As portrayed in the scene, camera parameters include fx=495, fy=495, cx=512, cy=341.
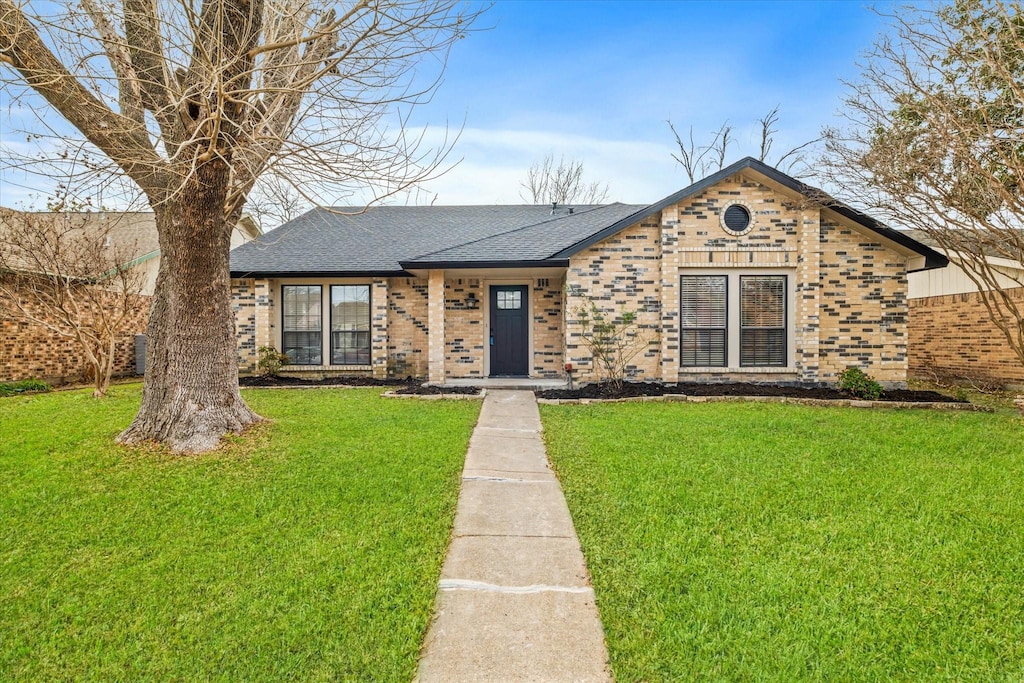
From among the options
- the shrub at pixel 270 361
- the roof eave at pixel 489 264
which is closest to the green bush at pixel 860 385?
the roof eave at pixel 489 264

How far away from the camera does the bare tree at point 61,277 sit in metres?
9.41

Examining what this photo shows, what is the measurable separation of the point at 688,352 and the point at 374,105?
7658 millimetres

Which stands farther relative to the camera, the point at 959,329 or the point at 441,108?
the point at 959,329

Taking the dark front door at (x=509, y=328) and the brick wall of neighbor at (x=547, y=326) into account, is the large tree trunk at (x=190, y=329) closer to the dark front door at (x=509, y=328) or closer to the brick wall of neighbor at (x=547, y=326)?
the dark front door at (x=509, y=328)

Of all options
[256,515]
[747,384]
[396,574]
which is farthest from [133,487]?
[747,384]

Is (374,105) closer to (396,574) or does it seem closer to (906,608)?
(396,574)

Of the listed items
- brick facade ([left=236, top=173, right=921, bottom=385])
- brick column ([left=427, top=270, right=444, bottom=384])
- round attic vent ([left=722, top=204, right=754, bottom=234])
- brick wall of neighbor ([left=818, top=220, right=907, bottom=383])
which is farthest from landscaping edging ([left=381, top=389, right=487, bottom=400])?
brick wall of neighbor ([left=818, top=220, right=907, bottom=383])

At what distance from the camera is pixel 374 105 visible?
18.4ft

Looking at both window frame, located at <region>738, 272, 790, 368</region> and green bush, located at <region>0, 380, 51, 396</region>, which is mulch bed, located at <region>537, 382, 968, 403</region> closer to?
window frame, located at <region>738, 272, 790, 368</region>

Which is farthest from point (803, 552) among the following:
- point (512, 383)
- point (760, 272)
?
point (760, 272)

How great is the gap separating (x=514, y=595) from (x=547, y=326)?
9055mm

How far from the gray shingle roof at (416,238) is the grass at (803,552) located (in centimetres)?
580

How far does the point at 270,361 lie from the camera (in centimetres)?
1175

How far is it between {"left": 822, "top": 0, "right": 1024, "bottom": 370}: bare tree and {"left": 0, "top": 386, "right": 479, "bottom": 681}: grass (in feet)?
27.4
